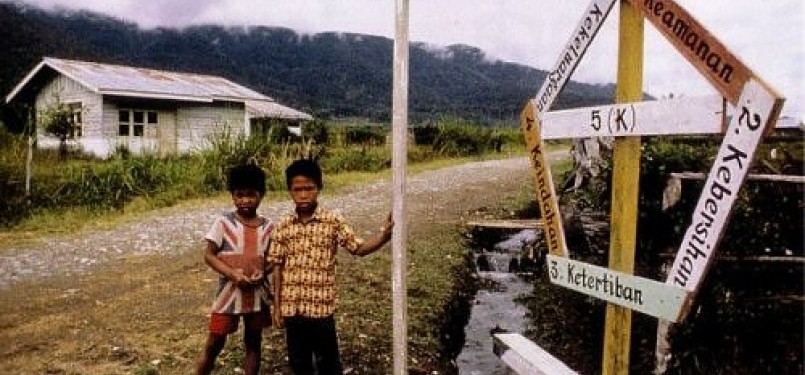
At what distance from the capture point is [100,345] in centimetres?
511

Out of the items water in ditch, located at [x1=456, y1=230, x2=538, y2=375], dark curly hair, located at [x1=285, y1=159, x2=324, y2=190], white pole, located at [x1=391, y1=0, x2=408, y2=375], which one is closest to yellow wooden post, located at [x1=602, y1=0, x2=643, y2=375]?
white pole, located at [x1=391, y1=0, x2=408, y2=375]

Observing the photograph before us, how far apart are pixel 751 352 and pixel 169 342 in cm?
417

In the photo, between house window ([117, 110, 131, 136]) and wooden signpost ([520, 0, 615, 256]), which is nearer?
wooden signpost ([520, 0, 615, 256])

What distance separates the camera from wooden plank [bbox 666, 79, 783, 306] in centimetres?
190

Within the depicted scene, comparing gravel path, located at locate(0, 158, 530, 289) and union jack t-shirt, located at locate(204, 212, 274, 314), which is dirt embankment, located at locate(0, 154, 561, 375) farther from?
union jack t-shirt, located at locate(204, 212, 274, 314)

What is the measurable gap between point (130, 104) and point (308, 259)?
2316cm

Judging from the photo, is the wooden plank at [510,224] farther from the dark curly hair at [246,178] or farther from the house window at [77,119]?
the house window at [77,119]

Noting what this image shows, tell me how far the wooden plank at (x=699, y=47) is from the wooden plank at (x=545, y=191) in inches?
29.5

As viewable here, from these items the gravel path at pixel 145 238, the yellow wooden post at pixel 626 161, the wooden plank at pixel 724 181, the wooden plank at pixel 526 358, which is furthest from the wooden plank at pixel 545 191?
the gravel path at pixel 145 238

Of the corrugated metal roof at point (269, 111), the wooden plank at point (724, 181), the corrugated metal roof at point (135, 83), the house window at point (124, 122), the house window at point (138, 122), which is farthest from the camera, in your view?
the corrugated metal roof at point (269, 111)

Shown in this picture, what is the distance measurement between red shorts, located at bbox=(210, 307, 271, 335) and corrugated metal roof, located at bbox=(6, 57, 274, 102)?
21071 mm

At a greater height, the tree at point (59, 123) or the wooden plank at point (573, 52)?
the tree at point (59, 123)

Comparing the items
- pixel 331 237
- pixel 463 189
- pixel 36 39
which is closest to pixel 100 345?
pixel 331 237

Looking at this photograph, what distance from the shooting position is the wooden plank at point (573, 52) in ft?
8.59
